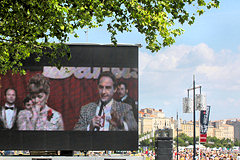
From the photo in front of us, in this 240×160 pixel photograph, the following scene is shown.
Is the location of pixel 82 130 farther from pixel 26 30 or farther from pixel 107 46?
pixel 26 30

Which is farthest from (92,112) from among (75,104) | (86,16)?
(86,16)

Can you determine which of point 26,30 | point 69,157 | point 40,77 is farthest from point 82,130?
point 26,30

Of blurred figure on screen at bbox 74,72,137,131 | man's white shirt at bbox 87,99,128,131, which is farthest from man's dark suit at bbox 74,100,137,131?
man's white shirt at bbox 87,99,128,131

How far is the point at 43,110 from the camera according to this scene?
18922 mm

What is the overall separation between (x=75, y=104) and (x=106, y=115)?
137cm

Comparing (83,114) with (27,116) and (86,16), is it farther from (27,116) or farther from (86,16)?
(86,16)

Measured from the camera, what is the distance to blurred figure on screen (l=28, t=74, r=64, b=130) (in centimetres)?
1891

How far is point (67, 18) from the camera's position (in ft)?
31.8

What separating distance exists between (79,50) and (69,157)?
448cm

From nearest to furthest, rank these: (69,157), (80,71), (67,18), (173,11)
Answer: (67,18), (173,11), (69,157), (80,71)

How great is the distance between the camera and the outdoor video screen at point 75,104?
18891mm

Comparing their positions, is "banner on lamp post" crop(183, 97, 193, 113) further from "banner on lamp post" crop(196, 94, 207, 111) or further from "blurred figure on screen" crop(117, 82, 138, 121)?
"blurred figure on screen" crop(117, 82, 138, 121)

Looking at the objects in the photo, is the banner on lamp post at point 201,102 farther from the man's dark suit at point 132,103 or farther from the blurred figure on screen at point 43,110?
the blurred figure on screen at point 43,110

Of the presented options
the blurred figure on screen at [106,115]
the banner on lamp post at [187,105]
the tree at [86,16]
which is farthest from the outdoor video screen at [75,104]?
the banner on lamp post at [187,105]
